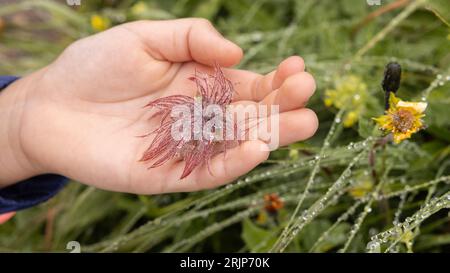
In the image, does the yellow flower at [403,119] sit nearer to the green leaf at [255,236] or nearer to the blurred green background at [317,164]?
the blurred green background at [317,164]

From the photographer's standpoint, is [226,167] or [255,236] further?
[255,236]

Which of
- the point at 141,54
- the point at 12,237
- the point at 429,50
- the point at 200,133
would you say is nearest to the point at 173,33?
the point at 141,54

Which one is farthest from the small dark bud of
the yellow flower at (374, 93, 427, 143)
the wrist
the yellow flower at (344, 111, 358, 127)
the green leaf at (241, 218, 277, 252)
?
the wrist

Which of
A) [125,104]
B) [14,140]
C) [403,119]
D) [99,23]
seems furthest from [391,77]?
[99,23]

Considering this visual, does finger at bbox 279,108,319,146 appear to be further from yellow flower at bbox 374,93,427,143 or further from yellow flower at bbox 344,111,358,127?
yellow flower at bbox 344,111,358,127

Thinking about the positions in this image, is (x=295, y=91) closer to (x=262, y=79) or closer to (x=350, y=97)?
(x=262, y=79)
